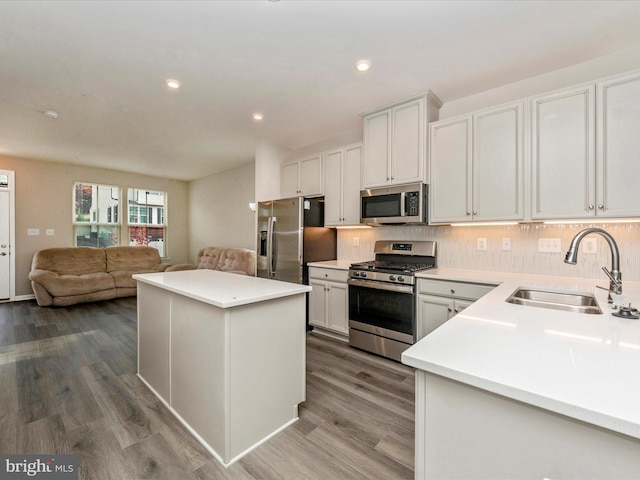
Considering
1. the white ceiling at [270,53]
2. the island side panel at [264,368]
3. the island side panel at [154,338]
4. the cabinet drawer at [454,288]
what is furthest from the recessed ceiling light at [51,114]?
the cabinet drawer at [454,288]

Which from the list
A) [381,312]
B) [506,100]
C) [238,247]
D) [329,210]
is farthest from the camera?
[238,247]

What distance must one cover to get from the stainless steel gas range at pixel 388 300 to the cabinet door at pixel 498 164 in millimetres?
729

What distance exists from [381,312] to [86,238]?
21.0 ft

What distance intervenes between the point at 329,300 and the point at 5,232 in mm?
5927

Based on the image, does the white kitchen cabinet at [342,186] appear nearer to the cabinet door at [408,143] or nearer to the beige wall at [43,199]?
the cabinet door at [408,143]

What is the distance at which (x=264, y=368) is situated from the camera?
1739mm

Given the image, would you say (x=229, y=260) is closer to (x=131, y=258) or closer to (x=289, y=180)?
(x=289, y=180)

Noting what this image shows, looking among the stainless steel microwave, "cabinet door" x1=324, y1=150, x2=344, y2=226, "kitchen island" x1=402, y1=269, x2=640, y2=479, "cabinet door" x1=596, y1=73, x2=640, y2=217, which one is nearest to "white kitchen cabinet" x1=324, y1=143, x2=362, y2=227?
"cabinet door" x1=324, y1=150, x2=344, y2=226

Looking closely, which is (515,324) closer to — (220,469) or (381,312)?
(220,469)

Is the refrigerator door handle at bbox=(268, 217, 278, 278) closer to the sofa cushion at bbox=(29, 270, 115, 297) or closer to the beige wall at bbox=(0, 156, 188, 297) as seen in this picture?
the sofa cushion at bbox=(29, 270, 115, 297)

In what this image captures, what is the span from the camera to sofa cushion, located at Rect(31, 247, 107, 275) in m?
5.16

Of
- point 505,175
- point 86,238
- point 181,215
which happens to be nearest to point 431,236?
point 505,175

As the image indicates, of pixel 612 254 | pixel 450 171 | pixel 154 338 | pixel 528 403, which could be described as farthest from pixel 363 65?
pixel 154 338

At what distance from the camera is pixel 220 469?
1531 millimetres
